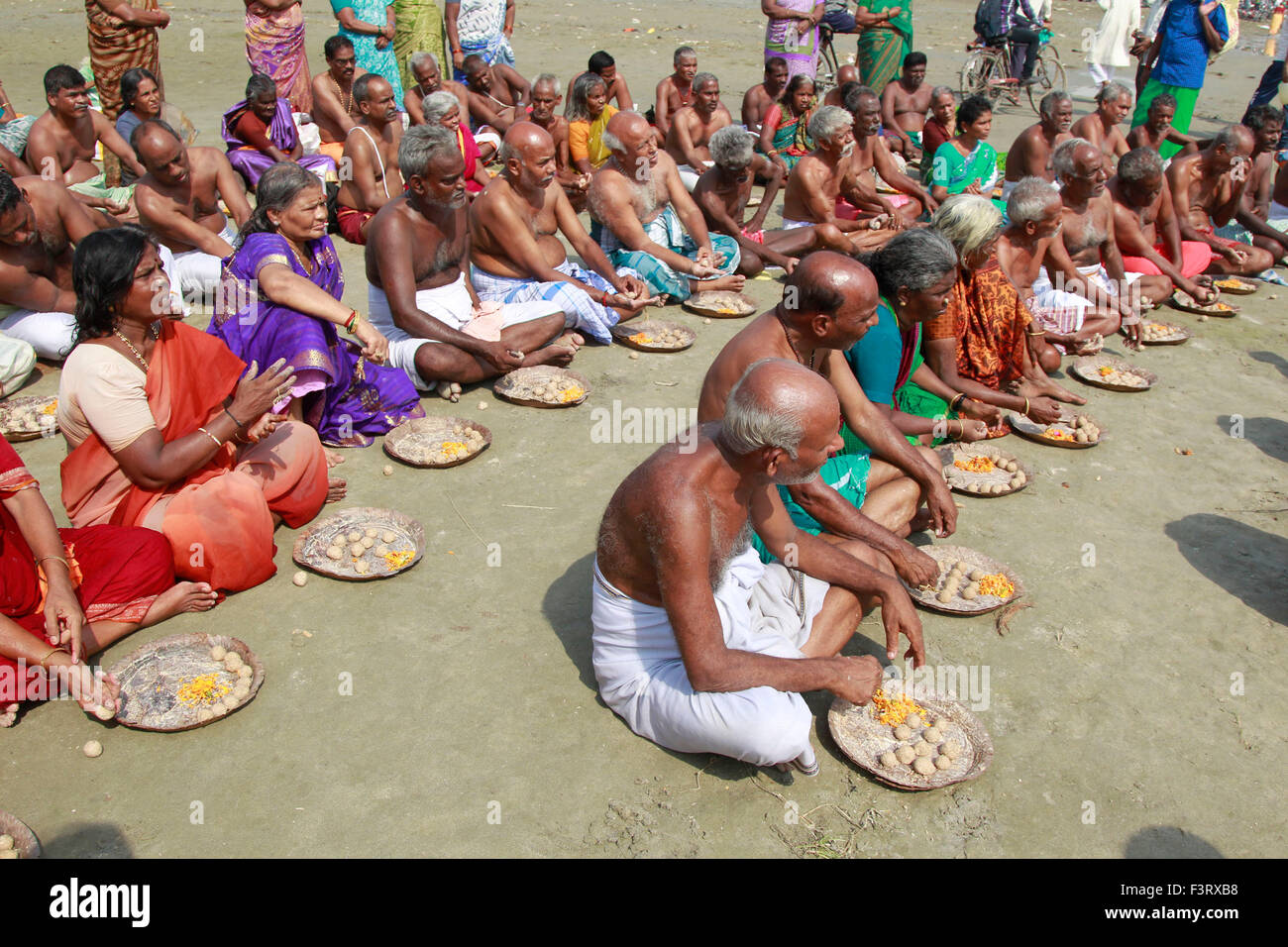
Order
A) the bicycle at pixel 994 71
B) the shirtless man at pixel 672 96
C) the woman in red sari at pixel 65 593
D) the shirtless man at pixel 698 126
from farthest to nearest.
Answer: the bicycle at pixel 994 71 → the shirtless man at pixel 672 96 → the shirtless man at pixel 698 126 → the woman in red sari at pixel 65 593

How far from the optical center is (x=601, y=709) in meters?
3.45

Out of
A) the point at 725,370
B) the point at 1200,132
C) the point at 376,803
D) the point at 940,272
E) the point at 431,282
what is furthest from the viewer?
the point at 1200,132

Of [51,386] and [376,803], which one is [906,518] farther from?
[51,386]

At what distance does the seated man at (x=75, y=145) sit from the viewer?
740 centimetres

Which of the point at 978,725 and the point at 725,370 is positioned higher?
the point at 725,370

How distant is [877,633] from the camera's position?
13.0 feet

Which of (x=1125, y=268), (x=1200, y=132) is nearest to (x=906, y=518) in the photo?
(x=1125, y=268)

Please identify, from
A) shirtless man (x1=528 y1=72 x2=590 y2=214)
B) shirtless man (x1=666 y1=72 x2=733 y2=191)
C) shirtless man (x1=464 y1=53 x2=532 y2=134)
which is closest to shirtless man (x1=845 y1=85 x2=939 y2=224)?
shirtless man (x1=666 y1=72 x2=733 y2=191)

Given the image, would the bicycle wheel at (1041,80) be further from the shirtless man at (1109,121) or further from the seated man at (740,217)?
the seated man at (740,217)

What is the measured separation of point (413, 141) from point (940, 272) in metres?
3.21

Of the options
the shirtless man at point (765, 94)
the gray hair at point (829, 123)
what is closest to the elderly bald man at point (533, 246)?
the gray hair at point (829, 123)

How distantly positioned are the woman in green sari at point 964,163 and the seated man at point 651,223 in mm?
3218
